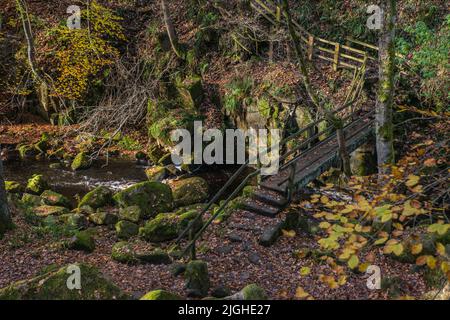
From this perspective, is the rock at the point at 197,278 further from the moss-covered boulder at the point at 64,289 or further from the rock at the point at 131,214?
the rock at the point at 131,214

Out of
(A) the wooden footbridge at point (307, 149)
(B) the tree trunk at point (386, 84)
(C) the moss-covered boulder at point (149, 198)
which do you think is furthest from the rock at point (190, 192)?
(B) the tree trunk at point (386, 84)

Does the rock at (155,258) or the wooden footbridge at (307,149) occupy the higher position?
the wooden footbridge at (307,149)

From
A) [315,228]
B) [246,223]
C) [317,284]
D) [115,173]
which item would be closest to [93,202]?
[115,173]

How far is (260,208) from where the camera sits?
9.86 meters

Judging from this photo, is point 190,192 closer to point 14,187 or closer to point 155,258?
point 155,258

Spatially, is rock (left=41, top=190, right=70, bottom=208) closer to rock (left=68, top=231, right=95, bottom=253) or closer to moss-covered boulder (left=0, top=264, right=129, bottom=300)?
rock (left=68, top=231, right=95, bottom=253)

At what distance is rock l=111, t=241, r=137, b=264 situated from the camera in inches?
332

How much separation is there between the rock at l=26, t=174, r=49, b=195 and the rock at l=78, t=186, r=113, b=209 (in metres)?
2.50

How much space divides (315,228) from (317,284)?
7.29 ft

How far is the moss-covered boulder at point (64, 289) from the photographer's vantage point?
21.0 feet

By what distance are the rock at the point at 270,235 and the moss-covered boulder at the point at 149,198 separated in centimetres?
459

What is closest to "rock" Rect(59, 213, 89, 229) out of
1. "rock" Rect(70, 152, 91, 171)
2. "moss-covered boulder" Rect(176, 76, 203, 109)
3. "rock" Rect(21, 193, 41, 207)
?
"rock" Rect(21, 193, 41, 207)
